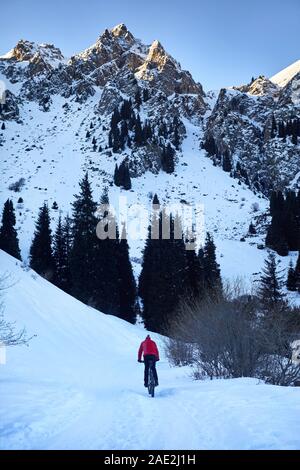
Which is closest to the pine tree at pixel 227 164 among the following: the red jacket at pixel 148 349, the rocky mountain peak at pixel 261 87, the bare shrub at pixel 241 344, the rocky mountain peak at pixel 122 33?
the rocky mountain peak at pixel 261 87

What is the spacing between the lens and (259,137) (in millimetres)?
113312

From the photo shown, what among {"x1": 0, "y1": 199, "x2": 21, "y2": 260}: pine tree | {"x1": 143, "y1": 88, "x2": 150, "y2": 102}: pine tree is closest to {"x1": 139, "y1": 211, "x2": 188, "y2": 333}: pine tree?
{"x1": 0, "y1": 199, "x2": 21, "y2": 260}: pine tree

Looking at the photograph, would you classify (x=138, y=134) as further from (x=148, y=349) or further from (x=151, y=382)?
(x=151, y=382)

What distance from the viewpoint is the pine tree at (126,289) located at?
42469 mm

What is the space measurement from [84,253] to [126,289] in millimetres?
7811

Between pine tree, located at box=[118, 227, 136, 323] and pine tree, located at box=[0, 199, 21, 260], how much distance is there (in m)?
11.6

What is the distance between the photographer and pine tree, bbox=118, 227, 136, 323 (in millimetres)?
42469

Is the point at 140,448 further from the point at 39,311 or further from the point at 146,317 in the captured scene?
the point at 146,317

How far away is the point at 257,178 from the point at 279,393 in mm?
96924

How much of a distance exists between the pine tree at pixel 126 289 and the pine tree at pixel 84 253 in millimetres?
6384

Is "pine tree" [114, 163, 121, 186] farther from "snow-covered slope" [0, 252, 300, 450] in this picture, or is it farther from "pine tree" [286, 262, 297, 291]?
"snow-covered slope" [0, 252, 300, 450]

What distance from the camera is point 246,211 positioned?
258 feet

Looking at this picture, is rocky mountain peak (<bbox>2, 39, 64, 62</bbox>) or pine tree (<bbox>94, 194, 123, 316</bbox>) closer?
pine tree (<bbox>94, 194, 123, 316</bbox>)

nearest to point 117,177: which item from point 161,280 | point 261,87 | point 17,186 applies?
point 17,186
